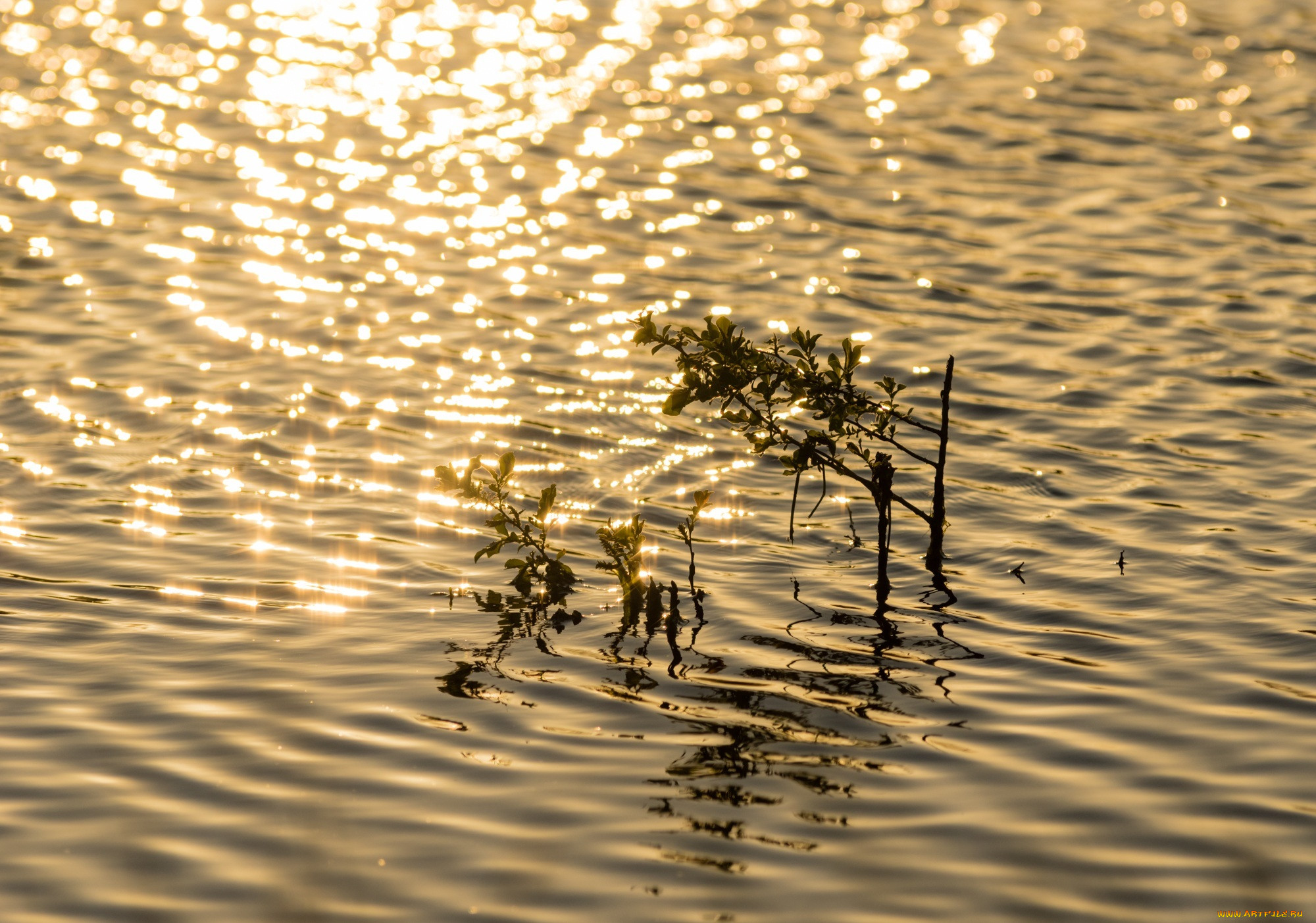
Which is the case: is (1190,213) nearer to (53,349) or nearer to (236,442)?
(236,442)

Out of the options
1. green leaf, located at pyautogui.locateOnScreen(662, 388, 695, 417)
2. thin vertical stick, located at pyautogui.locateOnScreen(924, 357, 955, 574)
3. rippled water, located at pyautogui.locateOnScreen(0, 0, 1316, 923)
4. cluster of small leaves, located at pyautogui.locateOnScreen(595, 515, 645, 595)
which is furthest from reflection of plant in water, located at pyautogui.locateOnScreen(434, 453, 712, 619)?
thin vertical stick, located at pyautogui.locateOnScreen(924, 357, 955, 574)

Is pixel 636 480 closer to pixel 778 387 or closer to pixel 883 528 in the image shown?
pixel 778 387

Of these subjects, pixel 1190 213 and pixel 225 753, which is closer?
pixel 225 753

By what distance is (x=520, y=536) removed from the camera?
26.5 ft

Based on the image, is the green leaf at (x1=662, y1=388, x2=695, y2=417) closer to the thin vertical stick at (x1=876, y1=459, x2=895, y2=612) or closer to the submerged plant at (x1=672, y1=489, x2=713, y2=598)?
the submerged plant at (x1=672, y1=489, x2=713, y2=598)

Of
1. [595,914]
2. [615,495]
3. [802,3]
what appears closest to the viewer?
[595,914]

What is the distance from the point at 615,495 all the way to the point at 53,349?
4389 mm

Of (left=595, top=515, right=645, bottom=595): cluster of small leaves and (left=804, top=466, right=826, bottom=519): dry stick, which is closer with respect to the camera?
(left=595, top=515, right=645, bottom=595): cluster of small leaves

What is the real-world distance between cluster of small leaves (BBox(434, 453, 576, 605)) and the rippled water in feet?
0.80

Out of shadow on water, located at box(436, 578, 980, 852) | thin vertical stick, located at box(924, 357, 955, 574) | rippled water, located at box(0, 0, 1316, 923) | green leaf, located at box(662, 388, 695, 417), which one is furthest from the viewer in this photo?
thin vertical stick, located at box(924, 357, 955, 574)

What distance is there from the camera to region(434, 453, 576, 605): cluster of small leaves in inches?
304

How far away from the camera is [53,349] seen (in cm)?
1094

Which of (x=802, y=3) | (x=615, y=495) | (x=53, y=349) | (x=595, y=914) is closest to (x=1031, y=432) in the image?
(x=615, y=495)

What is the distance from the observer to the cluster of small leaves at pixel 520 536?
304 inches
